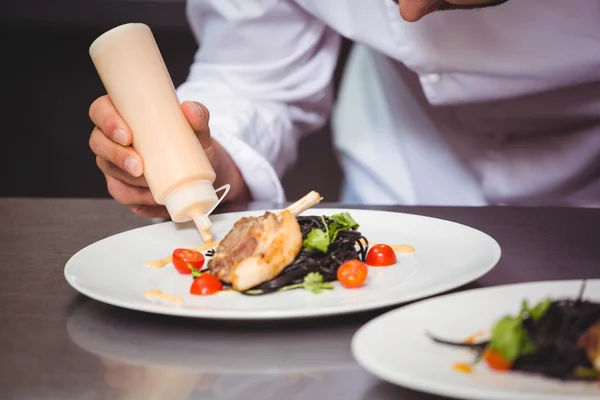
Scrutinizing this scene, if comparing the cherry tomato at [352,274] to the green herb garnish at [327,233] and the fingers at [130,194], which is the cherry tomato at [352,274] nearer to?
the green herb garnish at [327,233]

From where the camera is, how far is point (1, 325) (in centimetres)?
93

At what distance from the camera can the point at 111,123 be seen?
121cm

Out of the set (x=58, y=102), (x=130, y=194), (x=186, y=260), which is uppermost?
(x=186, y=260)

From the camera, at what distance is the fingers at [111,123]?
3.92 ft

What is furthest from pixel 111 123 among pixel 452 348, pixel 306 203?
pixel 452 348

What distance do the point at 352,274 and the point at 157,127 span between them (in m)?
0.41

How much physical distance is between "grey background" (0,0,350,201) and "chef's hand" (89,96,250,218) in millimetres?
1730

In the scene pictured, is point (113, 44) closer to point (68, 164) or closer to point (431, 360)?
point (431, 360)

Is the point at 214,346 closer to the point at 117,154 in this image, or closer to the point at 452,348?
the point at 452,348

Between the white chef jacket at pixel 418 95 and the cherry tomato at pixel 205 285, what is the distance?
29.9 inches

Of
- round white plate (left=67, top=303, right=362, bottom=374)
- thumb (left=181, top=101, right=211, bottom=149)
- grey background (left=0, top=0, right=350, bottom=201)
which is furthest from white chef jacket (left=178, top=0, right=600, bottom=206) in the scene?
grey background (left=0, top=0, right=350, bottom=201)

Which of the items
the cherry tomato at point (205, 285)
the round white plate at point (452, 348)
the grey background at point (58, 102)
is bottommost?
the grey background at point (58, 102)

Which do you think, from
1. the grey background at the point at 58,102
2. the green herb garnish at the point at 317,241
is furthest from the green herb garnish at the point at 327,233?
the grey background at the point at 58,102

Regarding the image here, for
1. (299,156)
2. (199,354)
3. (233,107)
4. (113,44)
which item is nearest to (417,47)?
(233,107)
